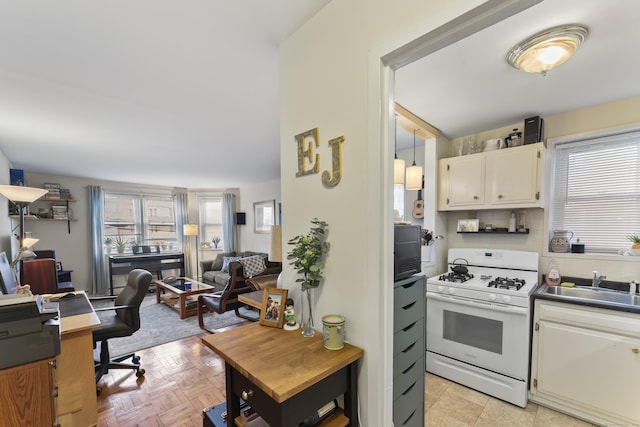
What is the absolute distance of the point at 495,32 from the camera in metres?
1.30

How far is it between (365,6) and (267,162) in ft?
11.2

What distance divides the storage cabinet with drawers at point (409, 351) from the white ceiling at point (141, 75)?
1.51m

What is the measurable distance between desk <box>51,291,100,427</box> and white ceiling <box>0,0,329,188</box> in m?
1.72

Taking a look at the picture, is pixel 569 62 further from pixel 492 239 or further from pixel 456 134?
pixel 492 239

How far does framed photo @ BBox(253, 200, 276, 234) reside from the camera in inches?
240

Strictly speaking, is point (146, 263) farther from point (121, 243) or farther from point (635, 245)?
point (635, 245)

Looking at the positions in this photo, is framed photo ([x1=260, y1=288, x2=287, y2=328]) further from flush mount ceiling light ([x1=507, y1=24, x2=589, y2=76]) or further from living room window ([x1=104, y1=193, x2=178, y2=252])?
living room window ([x1=104, y1=193, x2=178, y2=252])

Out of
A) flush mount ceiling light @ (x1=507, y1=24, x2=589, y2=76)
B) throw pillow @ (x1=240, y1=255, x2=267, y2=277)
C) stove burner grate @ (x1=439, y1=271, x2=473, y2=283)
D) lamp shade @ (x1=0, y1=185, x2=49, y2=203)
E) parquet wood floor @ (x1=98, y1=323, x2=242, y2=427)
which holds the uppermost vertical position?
flush mount ceiling light @ (x1=507, y1=24, x2=589, y2=76)

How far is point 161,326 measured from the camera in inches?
145

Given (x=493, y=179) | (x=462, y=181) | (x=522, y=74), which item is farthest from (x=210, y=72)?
(x=493, y=179)

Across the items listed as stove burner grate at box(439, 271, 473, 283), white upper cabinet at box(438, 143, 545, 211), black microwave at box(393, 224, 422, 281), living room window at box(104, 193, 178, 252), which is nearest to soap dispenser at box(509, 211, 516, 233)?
white upper cabinet at box(438, 143, 545, 211)

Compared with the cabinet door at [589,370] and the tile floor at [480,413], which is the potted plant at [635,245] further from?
the tile floor at [480,413]

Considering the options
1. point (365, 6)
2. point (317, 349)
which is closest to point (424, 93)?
point (365, 6)

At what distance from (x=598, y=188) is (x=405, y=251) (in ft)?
7.16
